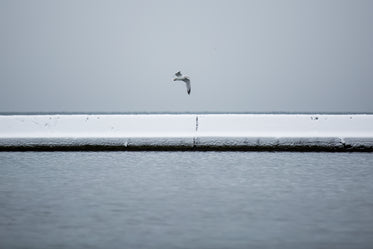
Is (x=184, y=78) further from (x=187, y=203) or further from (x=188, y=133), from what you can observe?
(x=187, y=203)

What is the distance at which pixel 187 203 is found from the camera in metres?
5.36

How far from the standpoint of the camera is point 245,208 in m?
5.10

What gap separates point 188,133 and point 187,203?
608cm

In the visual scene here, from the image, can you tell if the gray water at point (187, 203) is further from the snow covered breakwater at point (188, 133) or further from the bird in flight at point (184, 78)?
the bird in flight at point (184, 78)

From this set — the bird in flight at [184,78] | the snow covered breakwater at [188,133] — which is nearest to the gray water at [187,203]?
the snow covered breakwater at [188,133]

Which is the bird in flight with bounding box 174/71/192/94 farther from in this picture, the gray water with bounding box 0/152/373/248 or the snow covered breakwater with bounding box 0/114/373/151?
the gray water with bounding box 0/152/373/248

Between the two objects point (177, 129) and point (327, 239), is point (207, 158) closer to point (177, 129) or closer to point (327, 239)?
point (177, 129)

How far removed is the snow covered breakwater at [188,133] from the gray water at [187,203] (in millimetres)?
1353

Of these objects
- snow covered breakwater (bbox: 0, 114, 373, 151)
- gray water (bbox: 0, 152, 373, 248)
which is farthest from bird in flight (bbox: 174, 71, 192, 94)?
gray water (bbox: 0, 152, 373, 248)

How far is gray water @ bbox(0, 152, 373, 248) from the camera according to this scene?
4.05 m

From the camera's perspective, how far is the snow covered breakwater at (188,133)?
10.3 meters

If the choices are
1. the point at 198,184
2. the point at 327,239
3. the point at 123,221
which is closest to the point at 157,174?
the point at 198,184

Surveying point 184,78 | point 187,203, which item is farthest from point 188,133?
point 187,203

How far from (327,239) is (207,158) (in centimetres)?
510
